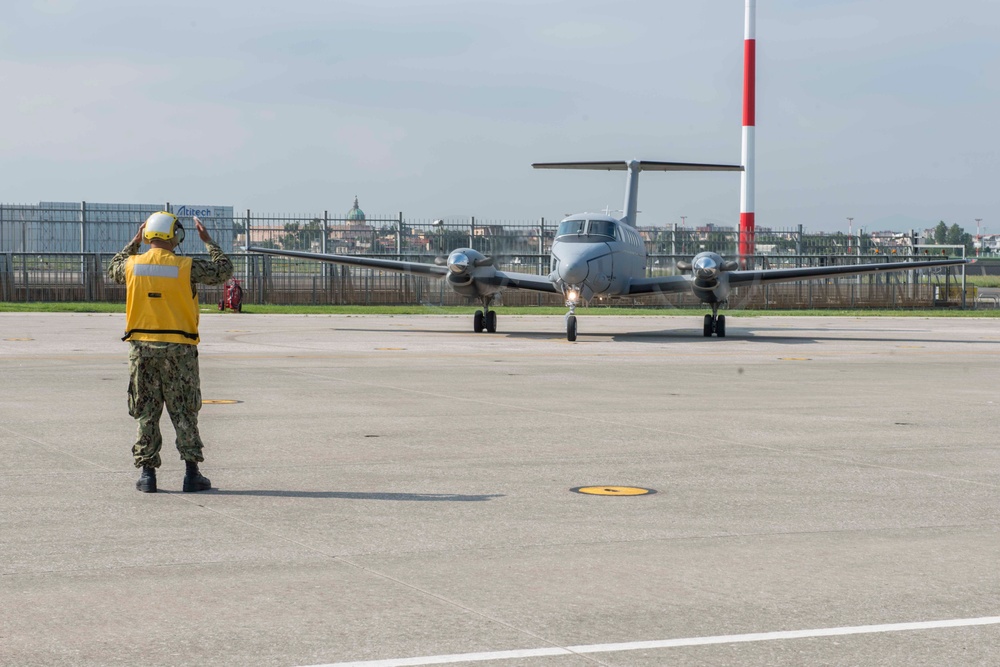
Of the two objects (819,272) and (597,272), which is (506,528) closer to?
(597,272)

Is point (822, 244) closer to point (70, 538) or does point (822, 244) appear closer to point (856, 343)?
point (856, 343)

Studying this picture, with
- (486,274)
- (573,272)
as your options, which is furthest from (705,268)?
(486,274)

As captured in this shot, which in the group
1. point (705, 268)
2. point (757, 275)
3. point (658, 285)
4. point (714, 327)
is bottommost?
point (714, 327)

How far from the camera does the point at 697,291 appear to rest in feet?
109

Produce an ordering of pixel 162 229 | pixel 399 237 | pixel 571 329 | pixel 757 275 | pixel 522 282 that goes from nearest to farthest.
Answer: pixel 162 229 → pixel 571 329 → pixel 522 282 → pixel 757 275 → pixel 399 237

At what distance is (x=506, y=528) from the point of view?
806cm

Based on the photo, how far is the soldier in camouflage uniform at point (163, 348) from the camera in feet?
30.8

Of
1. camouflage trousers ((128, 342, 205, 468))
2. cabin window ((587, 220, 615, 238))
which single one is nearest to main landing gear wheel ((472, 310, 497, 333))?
cabin window ((587, 220, 615, 238))

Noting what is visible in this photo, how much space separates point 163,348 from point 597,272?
22.6m

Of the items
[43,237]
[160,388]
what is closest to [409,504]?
[160,388]

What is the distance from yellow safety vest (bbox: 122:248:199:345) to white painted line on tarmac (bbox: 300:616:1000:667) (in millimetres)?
4934

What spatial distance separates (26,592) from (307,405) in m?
9.21

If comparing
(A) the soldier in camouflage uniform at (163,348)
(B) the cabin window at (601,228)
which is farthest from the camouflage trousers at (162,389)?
(B) the cabin window at (601,228)

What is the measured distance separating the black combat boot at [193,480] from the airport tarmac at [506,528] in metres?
0.10
